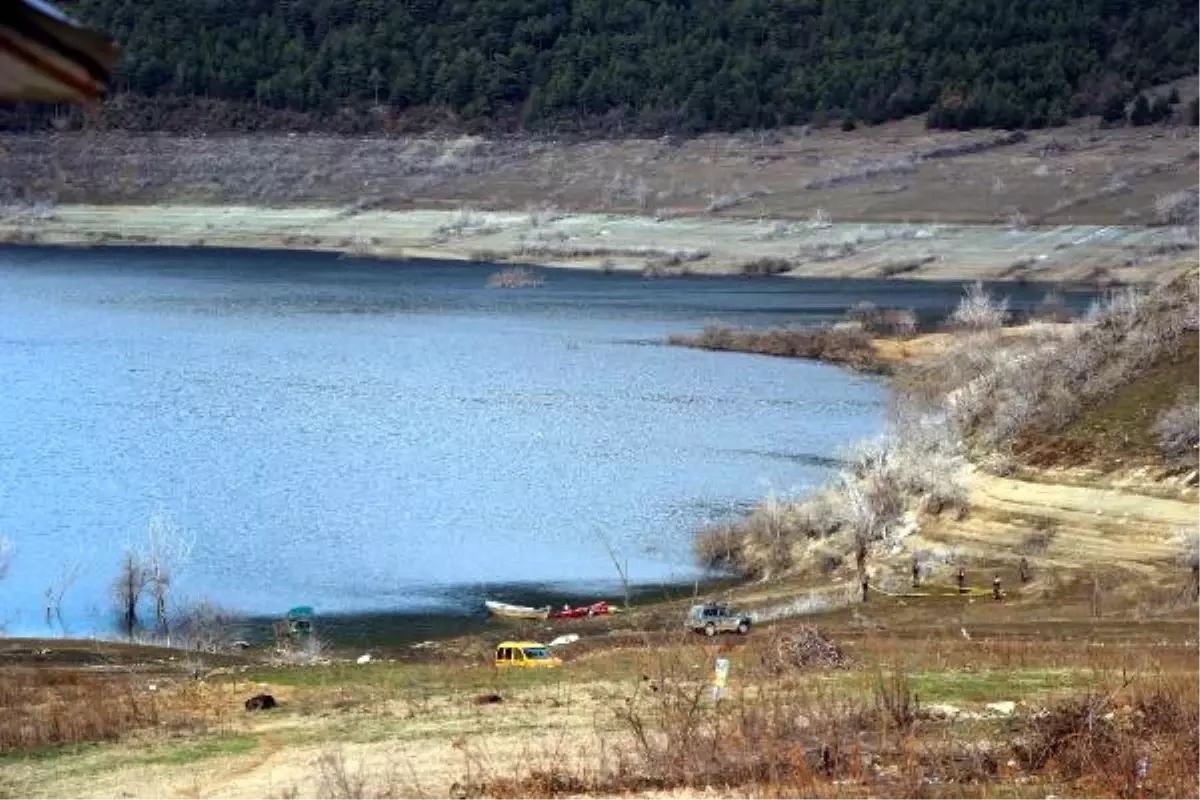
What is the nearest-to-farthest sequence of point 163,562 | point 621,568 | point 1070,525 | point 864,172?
point 621,568 → point 1070,525 → point 163,562 → point 864,172

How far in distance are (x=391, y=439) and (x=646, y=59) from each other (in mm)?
101800

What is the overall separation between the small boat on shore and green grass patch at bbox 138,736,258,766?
1745cm

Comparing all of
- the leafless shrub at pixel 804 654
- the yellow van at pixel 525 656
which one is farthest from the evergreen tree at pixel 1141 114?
the leafless shrub at pixel 804 654

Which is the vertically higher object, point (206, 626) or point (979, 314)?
point (979, 314)

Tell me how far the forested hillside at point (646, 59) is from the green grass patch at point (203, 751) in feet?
379

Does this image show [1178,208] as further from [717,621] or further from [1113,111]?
[717,621]

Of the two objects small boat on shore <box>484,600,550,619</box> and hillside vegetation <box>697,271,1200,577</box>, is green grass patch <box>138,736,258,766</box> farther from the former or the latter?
hillside vegetation <box>697,271,1200,577</box>

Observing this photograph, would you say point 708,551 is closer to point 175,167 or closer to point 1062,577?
point 1062,577

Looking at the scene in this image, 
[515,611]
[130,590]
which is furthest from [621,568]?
[130,590]

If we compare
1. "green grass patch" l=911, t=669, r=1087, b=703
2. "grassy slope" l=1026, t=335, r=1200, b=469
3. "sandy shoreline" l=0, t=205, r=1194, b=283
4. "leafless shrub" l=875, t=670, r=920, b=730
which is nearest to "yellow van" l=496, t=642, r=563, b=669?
"green grass patch" l=911, t=669, r=1087, b=703

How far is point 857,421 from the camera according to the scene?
48.7 m

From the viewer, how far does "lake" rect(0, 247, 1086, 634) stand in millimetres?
33031

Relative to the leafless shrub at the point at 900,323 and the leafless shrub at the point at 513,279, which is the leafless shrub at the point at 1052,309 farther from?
the leafless shrub at the point at 513,279

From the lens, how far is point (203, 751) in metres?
11.2
